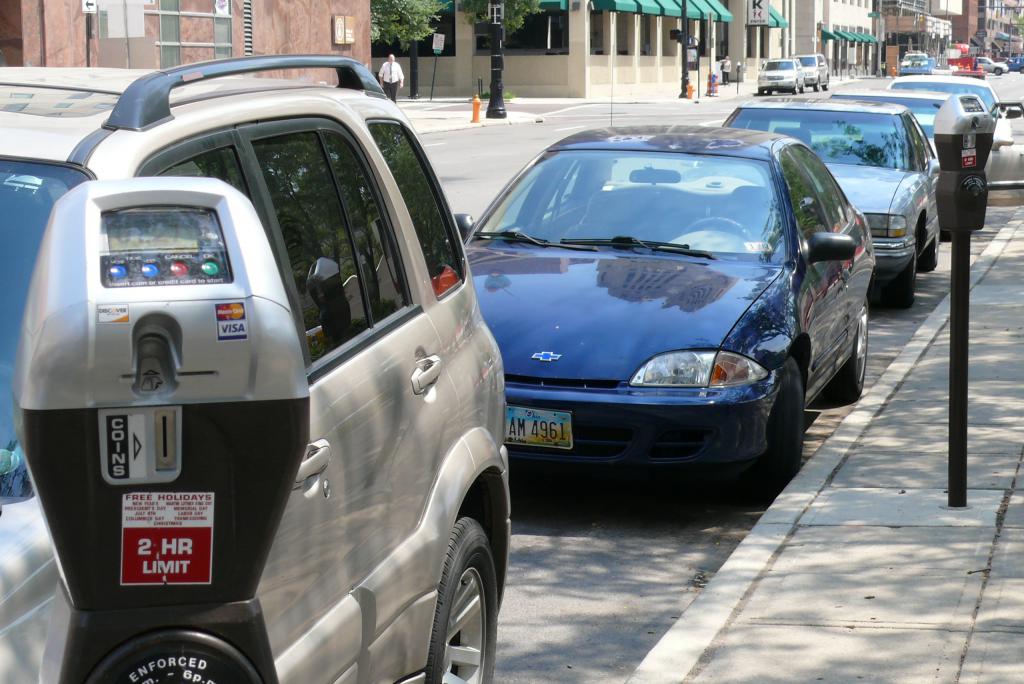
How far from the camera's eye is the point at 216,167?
2.93 m

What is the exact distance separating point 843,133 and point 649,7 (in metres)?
52.3

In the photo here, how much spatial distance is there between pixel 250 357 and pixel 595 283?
4793 mm

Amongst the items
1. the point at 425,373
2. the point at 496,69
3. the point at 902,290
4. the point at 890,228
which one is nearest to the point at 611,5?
the point at 496,69

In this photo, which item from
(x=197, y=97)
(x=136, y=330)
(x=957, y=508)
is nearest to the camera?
(x=136, y=330)

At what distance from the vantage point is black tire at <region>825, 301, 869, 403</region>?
8609mm

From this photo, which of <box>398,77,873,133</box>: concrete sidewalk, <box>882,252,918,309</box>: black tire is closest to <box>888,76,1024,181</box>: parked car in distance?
<box>882,252,918,309</box>: black tire

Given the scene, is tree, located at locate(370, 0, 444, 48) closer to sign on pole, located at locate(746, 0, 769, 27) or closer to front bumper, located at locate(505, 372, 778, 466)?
sign on pole, located at locate(746, 0, 769, 27)

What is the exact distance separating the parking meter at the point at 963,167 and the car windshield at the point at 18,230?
153 inches

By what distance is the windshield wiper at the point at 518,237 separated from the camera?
748cm

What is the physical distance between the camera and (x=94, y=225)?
83.7 inches

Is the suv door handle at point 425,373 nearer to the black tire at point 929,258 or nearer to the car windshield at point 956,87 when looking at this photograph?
the black tire at point 929,258

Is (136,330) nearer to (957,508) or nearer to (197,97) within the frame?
(197,97)

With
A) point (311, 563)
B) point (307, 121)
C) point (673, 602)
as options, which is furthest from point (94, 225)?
point (673, 602)

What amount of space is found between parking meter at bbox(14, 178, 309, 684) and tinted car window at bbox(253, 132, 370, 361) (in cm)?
82
